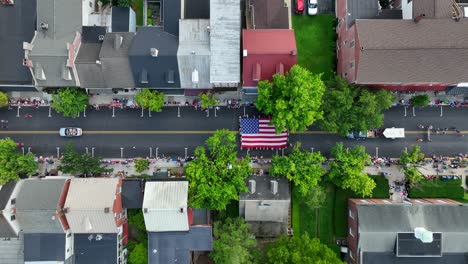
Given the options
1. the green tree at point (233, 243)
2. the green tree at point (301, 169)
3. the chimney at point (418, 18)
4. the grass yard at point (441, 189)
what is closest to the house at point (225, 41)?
the green tree at point (301, 169)

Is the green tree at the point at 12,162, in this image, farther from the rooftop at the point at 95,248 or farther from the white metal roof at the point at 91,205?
the rooftop at the point at 95,248

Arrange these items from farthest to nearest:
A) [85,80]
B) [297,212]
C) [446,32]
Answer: [297,212]
[85,80]
[446,32]

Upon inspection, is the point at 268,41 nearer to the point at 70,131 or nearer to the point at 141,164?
the point at 141,164

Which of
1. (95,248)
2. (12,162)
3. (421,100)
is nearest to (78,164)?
(12,162)

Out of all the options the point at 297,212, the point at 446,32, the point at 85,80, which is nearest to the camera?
the point at 446,32

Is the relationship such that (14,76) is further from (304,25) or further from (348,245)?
(348,245)

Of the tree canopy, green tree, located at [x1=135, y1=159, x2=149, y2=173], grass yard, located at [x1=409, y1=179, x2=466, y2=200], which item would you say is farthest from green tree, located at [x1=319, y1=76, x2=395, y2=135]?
green tree, located at [x1=135, y1=159, x2=149, y2=173]

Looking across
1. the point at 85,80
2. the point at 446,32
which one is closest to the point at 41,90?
the point at 85,80
